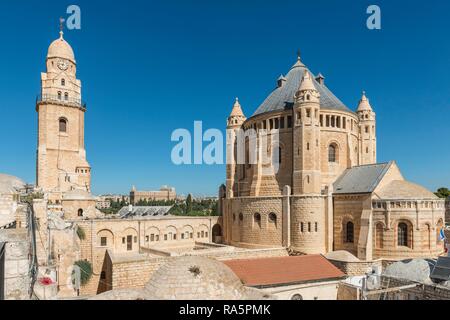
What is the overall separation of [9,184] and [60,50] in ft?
116

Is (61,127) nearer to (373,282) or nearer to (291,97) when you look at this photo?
(291,97)

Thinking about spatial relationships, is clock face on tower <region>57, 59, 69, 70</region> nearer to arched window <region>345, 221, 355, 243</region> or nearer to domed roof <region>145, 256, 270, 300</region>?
arched window <region>345, 221, 355, 243</region>

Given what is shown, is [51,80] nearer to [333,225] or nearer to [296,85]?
[296,85]

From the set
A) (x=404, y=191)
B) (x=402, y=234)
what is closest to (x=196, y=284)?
(x=402, y=234)

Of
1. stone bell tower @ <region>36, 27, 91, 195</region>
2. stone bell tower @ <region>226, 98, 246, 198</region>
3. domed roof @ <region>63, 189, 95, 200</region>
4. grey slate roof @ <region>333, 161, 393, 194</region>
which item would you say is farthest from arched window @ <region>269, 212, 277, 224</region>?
stone bell tower @ <region>36, 27, 91, 195</region>

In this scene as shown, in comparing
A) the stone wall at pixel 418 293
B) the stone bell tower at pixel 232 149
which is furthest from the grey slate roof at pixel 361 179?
the stone bell tower at pixel 232 149

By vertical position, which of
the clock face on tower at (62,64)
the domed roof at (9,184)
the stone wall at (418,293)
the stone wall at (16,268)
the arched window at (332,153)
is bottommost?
the stone wall at (418,293)

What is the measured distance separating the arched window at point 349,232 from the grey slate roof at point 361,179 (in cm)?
298

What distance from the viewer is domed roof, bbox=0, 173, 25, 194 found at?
51.1ft

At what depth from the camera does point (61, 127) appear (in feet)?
150

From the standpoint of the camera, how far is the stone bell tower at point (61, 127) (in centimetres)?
4384

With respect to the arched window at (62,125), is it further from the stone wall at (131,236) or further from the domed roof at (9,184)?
the domed roof at (9,184)
